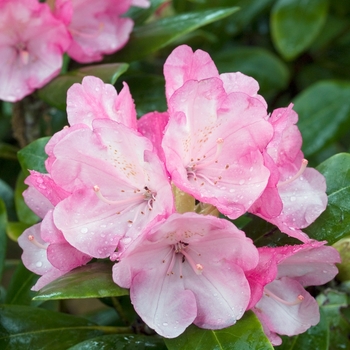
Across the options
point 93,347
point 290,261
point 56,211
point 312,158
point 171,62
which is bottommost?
point 312,158

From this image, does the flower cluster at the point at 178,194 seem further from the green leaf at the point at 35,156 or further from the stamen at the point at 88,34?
the stamen at the point at 88,34

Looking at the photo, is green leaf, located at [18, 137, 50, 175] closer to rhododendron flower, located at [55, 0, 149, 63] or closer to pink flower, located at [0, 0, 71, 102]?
pink flower, located at [0, 0, 71, 102]

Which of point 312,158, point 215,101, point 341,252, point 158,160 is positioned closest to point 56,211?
point 158,160

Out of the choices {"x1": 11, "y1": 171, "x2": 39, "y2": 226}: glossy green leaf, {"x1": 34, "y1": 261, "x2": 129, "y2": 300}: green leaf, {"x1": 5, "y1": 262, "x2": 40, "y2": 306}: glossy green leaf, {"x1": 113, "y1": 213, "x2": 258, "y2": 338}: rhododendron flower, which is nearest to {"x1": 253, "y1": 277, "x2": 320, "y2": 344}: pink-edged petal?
{"x1": 113, "y1": 213, "x2": 258, "y2": 338}: rhododendron flower

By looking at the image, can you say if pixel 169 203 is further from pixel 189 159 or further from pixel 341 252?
pixel 341 252

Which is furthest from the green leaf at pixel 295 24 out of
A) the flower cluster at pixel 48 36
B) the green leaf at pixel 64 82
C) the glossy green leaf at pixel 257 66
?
the green leaf at pixel 64 82

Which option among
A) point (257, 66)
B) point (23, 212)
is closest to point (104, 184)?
point (23, 212)

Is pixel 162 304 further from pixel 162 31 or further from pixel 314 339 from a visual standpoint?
pixel 162 31
